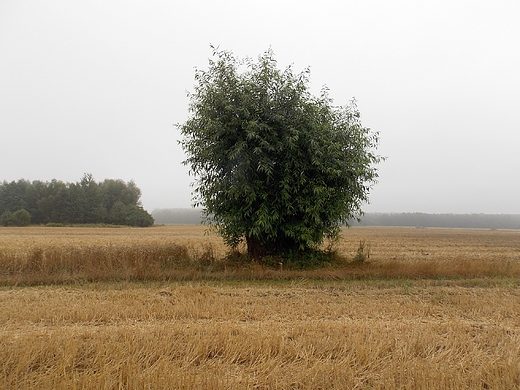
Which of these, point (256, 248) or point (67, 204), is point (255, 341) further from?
point (67, 204)

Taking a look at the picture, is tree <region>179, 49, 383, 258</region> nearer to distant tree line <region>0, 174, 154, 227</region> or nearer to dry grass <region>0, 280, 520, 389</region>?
dry grass <region>0, 280, 520, 389</region>

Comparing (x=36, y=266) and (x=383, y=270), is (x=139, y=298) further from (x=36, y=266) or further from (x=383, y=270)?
(x=383, y=270)

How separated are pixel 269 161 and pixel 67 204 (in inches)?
3230

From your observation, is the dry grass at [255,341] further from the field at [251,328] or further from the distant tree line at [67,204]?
the distant tree line at [67,204]

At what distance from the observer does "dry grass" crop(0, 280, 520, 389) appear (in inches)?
151

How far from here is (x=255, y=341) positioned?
188 inches

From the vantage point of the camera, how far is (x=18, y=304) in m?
6.89

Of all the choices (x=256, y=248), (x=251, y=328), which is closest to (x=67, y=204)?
(x=256, y=248)

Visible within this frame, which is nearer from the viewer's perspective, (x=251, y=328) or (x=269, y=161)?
(x=251, y=328)

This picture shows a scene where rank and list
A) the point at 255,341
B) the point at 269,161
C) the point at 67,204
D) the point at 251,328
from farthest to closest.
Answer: the point at 67,204 → the point at 269,161 → the point at 251,328 → the point at 255,341

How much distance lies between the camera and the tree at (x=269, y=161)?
11344 millimetres

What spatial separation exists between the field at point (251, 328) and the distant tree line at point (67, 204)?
7316cm

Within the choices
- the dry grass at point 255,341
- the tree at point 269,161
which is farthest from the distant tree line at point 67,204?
the dry grass at point 255,341

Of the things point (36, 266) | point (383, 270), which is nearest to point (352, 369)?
point (383, 270)
